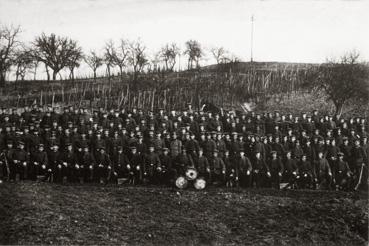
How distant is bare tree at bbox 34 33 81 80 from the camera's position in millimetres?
39562

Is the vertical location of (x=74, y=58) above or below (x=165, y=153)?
above

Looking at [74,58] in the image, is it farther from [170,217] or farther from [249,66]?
[170,217]

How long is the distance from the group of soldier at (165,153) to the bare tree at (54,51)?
81.9ft

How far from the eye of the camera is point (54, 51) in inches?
1555

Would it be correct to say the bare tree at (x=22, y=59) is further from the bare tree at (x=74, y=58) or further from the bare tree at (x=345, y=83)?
the bare tree at (x=345, y=83)

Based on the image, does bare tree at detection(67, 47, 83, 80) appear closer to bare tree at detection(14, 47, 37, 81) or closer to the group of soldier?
bare tree at detection(14, 47, 37, 81)

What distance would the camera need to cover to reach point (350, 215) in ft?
37.5

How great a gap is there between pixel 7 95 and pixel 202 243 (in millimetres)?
28459

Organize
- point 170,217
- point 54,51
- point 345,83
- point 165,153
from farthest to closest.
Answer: point 54,51
point 345,83
point 165,153
point 170,217

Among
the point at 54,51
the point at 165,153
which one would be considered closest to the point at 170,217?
the point at 165,153

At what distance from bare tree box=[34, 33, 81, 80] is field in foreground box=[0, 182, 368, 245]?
96.6ft

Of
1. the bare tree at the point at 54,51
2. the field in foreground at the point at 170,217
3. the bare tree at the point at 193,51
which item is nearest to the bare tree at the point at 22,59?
the bare tree at the point at 54,51

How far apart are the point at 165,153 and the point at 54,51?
28971 millimetres

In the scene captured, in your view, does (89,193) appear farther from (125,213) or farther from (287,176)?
(287,176)
